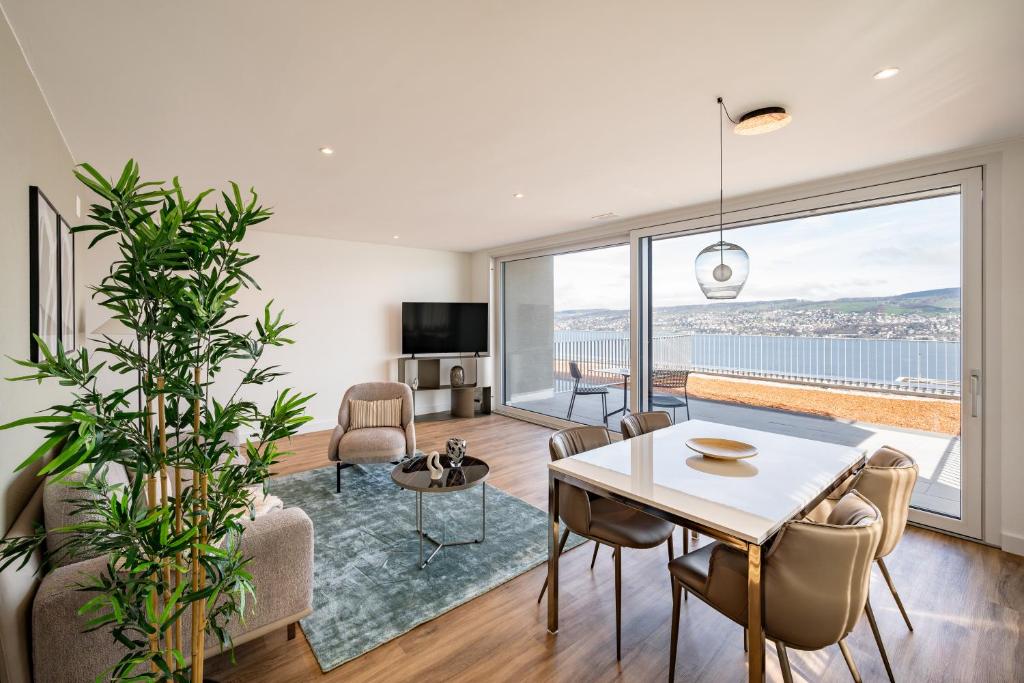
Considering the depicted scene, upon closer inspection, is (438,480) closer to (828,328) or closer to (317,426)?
(828,328)

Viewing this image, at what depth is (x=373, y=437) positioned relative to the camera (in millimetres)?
3830

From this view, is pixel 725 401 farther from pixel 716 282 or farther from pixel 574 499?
pixel 574 499

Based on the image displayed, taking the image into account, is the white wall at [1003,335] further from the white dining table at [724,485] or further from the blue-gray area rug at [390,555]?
the blue-gray area rug at [390,555]

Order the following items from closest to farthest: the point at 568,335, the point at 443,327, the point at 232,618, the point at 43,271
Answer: the point at 232,618
the point at 43,271
the point at 568,335
the point at 443,327

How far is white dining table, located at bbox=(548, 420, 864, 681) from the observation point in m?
1.46

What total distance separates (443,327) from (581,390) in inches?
85.9

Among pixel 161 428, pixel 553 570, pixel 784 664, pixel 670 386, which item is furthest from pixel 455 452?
pixel 670 386

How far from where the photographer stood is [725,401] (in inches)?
172

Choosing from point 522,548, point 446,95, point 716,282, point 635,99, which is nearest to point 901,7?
point 635,99

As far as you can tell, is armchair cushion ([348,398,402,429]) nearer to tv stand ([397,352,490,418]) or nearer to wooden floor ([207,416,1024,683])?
tv stand ([397,352,490,418])

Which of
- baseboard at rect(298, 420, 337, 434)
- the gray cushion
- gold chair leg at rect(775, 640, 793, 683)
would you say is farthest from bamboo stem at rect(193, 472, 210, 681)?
baseboard at rect(298, 420, 337, 434)

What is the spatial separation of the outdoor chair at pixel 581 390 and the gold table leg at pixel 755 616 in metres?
4.05

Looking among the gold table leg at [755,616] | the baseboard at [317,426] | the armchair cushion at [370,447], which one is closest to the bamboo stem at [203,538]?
the gold table leg at [755,616]

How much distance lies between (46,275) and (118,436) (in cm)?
144
